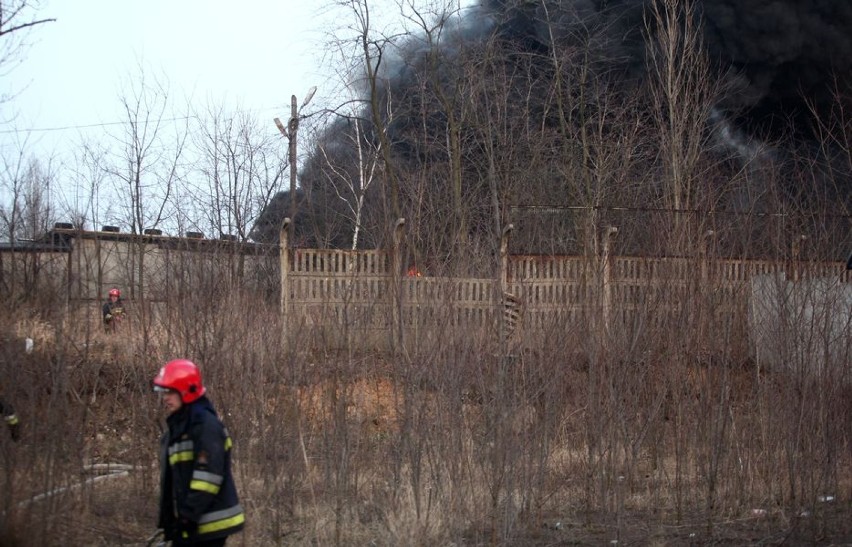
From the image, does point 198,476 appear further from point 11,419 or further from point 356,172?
point 356,172

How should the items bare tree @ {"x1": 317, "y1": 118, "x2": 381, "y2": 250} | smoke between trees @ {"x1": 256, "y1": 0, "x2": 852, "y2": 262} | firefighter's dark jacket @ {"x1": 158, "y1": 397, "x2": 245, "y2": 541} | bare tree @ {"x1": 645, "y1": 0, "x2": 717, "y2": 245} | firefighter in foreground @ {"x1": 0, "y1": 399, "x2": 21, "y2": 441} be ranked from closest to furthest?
firefighter's dark jacket @ {"x1": 158, "y1": 397, "x2": 245, "y2": 541}, firefighter in foreground @ {"x1": 0, "y1": 399, "x2": 21, "y2": 441}, bare tree @ {"x1": 645, "y1": 0, "x2": 717, "y2": 245}, smoke between trees @ {"x1": 256, "y1": 0, "x2": 852, "y2": 262}, bare tree @ {"x1": 317, "y1": 118, "x2": 381, "y2": 250}

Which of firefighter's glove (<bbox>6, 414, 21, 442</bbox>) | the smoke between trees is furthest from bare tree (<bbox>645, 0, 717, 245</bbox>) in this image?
firefighter's glove (<bbox>6, 414, 21, 442</bbox>)

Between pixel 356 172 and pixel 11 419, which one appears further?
pixel 356 172

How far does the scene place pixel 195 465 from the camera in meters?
5.39

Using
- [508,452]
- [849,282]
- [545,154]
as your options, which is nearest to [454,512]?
[508,452]

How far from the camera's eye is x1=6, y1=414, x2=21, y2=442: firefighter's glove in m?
7.64

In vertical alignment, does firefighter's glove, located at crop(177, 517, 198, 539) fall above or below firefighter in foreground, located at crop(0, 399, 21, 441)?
below

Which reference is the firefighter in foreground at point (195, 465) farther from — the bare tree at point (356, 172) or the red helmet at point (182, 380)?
the bare tree at point (356, 172)

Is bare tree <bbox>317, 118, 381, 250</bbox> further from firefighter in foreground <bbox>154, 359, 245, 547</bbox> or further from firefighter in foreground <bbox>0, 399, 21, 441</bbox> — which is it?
firefighter in foreground <bbox>154, 359, 245, 547</bbox>

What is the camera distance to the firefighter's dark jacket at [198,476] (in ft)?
17.6

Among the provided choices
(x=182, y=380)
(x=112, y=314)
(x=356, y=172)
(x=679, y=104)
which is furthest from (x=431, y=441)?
(x=356, y=172)

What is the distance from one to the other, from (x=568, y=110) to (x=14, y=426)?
19.0m

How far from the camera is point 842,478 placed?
9.84 metres

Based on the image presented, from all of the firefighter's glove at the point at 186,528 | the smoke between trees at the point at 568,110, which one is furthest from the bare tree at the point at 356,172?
the firefighter's glove at the point at 186,528
